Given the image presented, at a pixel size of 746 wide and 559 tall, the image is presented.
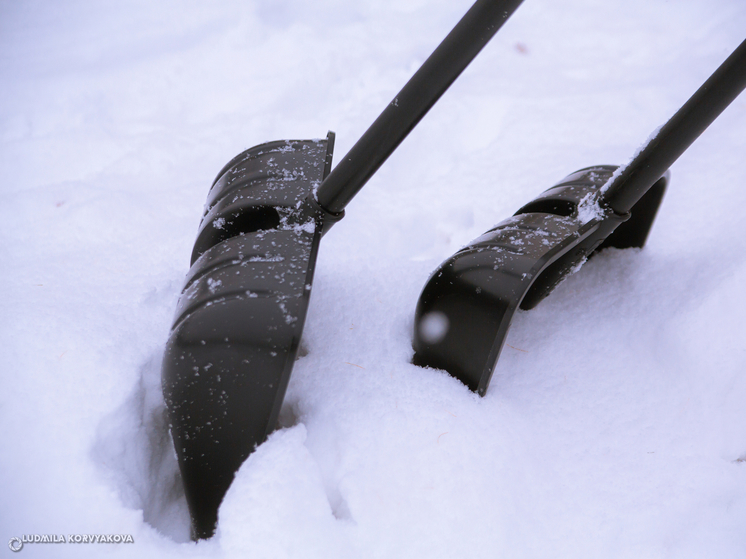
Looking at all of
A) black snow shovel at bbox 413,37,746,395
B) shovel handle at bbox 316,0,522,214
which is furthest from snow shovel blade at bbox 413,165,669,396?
shovel handle at bbox 316,0,522,214

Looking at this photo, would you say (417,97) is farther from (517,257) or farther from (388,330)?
(388,330)

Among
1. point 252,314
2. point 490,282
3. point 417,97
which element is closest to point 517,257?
point 490,282

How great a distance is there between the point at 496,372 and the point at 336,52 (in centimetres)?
163

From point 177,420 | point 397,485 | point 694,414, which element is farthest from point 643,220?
point 177,420

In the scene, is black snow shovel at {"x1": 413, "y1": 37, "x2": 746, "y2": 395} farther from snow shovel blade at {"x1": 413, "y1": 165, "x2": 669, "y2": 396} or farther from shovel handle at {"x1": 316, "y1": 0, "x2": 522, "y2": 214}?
shovel handle at {"x1": 316, "y1": 0, "x2": 522, "y2": 214}

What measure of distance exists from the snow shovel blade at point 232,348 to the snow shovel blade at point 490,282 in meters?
0.25

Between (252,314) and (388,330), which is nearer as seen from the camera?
(252,314)

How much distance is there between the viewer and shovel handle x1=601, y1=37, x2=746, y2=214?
77 centimetres

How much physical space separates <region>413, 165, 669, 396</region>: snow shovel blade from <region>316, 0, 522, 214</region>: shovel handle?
0.22 m

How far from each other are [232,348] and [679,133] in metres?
0.81

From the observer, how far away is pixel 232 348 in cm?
69

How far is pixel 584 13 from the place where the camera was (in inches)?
93.0

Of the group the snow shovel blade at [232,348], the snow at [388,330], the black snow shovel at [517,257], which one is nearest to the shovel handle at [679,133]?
the black snow shovel at [517,257]

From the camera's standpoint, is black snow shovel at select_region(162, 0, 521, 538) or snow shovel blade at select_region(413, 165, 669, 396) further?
snow shovel blade at select_region(413, 165, 669, 396)
